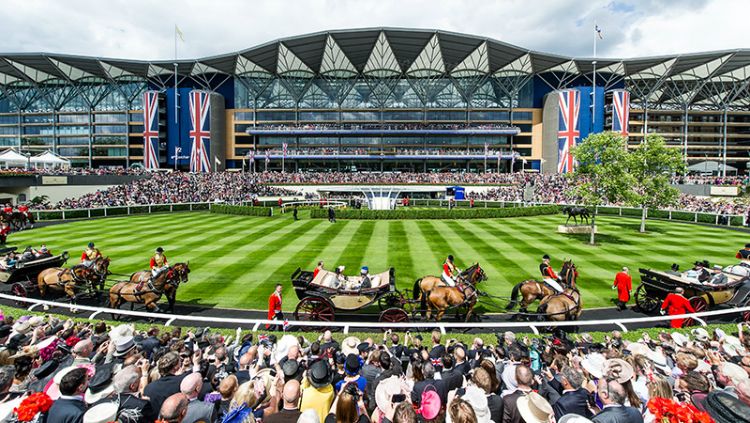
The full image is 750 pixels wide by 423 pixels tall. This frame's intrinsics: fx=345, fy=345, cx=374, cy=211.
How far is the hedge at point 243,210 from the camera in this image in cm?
3619

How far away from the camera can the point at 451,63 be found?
7162 centimetres

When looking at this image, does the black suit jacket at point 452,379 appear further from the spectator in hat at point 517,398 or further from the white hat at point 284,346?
the white hat at point 284,346

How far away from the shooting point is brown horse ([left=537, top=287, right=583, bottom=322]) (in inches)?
372

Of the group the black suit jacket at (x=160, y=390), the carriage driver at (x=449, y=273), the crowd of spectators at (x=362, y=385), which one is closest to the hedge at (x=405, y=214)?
the carriage driver at (x=449, y=273)

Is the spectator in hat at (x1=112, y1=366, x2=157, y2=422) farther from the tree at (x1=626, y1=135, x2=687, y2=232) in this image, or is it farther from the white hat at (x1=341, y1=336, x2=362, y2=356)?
the tree at (x1=626, y1=135, x2=687, y2=232)

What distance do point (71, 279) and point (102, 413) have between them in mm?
11445

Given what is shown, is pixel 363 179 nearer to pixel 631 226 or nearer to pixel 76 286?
pixel 631 226

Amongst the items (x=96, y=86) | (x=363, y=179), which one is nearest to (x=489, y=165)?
(x=363, y=179)

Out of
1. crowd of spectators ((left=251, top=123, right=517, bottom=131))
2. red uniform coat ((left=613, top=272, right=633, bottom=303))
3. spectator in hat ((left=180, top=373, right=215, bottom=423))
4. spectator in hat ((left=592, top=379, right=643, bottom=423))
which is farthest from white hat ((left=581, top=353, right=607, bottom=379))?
crowd of spectators ((left=251, top=123, right=517, bottom=131))

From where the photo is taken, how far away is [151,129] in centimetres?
7300

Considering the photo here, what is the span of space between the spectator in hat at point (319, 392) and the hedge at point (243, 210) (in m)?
33.4

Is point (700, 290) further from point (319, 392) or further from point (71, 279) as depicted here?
point (71, 279)

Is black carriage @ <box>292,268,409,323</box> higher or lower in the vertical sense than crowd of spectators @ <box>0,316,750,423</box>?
lower

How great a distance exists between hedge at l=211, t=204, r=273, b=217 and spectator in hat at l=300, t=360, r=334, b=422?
110 ft
